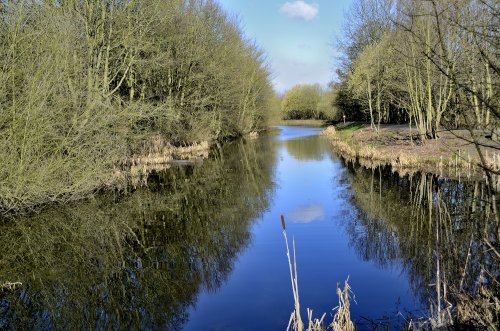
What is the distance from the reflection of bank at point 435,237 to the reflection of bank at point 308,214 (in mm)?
1064

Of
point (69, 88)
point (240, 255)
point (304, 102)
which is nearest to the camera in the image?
point (240, 255)

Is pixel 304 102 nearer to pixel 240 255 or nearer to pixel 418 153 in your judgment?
pixel 418 153

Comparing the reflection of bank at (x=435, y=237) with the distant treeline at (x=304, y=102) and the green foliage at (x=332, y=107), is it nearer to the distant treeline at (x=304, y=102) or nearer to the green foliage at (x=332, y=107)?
the green foliage at (x=332, y=107)

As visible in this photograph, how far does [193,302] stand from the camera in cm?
659

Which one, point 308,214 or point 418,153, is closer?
point 308,214

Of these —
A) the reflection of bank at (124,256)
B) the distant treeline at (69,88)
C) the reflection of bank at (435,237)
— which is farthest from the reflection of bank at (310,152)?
the reflection of bank at (124,256)

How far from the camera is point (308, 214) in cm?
1173

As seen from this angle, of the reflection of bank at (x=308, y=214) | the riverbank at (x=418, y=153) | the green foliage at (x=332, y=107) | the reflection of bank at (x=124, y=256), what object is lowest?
the reflection of bank at (x=308, y=214)

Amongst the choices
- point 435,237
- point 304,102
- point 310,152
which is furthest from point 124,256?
point 304,102

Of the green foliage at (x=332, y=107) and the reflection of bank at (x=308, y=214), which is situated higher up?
the green foliage at (x=332, y=107)

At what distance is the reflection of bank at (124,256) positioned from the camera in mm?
6176

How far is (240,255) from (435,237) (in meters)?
4.08

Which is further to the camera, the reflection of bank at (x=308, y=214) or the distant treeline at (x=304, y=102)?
the distant treeline at (x=304, y=102)

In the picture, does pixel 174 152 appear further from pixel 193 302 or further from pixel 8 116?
pixel 193 302
